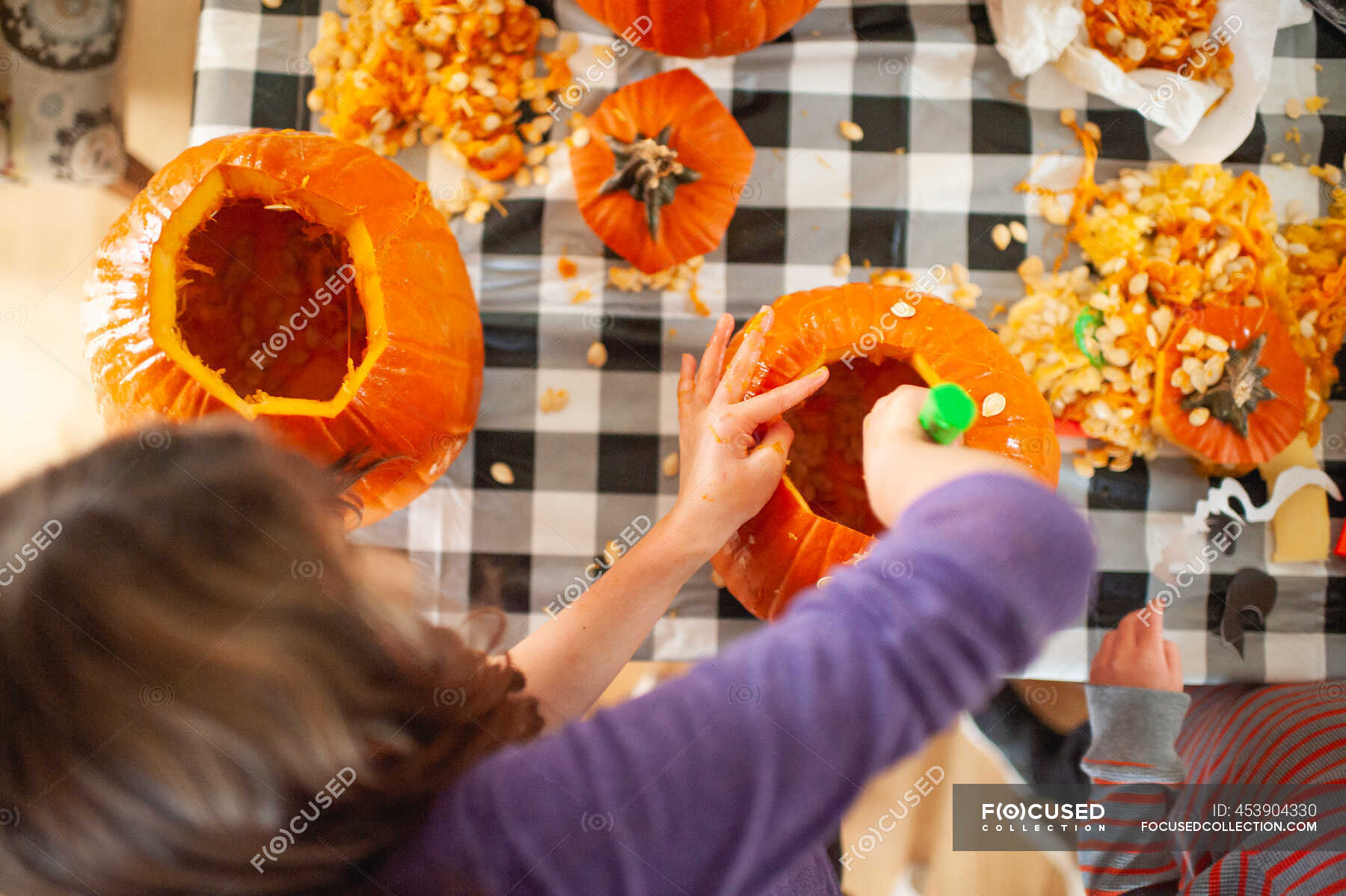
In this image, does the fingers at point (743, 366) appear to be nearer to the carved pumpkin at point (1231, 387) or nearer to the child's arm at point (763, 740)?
the child's arm at point (763, 740)

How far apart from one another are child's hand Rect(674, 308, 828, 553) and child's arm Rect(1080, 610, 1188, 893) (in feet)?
2.10

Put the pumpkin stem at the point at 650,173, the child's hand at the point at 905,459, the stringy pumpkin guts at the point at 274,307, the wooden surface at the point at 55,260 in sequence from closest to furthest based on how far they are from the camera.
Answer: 1. the child's hand at the point at 905,459
2. the stringy pumpkin guts at the point at 274,307
3. the pumpkin stem at the point at 650,173
4. the wooden surface at the point at 55,260

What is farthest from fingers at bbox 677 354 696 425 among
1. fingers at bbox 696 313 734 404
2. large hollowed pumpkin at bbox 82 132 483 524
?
large hollowed pumpkin at bbox 82 132 483 524

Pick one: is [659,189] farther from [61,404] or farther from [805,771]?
[61,404]

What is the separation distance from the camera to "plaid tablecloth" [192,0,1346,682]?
48.6 inches

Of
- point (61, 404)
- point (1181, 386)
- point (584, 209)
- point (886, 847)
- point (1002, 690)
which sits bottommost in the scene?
point (886, 847)

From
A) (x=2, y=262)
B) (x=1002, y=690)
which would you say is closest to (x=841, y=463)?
(x=1002, y=690)

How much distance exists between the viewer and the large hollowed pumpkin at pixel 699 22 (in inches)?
43.6

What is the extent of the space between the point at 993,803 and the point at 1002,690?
0.56 feet

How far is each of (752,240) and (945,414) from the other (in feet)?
1.79

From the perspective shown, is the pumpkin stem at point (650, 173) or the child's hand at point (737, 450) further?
the pumpkin stem at point (650, 173)

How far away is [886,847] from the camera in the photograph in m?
1.25

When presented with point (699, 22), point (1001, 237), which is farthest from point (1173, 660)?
point (699, 22)

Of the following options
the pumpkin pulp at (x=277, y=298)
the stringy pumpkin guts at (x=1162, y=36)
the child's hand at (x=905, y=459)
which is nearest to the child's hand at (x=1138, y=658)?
the child's hand at (x=905, y=459)
